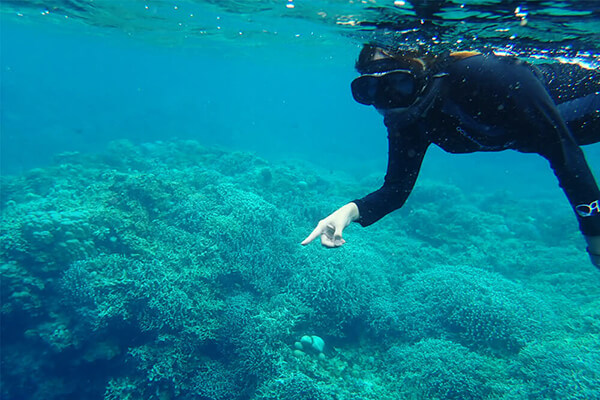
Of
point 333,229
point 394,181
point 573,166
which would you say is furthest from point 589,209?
point 333,229

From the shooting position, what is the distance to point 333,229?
226 cm

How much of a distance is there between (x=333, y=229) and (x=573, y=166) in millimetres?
1486

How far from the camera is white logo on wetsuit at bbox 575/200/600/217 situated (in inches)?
70.5

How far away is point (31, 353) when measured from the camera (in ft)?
24.2

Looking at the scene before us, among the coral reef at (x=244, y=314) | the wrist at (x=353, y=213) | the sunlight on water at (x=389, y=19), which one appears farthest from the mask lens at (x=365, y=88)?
the sunlight on water at (x=389, y=19)

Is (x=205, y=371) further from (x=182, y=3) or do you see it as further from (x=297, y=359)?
(x=182, y=3)

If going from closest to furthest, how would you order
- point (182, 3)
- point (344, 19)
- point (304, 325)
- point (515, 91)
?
1. point (515, 91)
2. point (304, 325)
3. point (344, 19)
4. point (182, 3)

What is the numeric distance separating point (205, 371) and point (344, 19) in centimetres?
1266

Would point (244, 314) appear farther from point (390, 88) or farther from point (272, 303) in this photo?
point (390, 88)

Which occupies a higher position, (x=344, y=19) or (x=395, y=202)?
(x=344, y=19)

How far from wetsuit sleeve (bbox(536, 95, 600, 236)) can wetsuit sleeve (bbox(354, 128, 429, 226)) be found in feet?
2.54

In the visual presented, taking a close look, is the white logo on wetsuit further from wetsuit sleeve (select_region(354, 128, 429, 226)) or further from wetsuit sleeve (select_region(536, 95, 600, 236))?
wetsuit sleeve (select_region(354, 128, 429, 226))

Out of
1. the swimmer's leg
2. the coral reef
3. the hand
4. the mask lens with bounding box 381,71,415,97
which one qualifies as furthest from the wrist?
the coral reef

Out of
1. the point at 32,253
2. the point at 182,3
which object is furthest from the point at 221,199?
the point at 182,3
